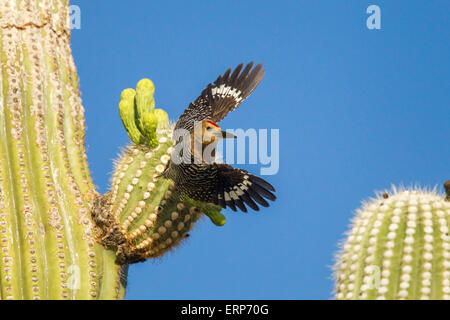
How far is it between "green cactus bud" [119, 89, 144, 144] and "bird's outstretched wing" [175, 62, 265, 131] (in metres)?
0.48

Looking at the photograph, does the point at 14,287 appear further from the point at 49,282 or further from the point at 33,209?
the point at 33,209

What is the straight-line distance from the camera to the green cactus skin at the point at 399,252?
4.86m

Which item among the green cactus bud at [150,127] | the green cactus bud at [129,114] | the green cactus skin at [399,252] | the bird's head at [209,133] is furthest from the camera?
the green cactus bud at [129,114]

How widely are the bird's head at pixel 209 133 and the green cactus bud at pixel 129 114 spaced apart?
0.86m

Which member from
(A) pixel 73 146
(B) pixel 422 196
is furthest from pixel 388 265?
(A) pixel 73 146

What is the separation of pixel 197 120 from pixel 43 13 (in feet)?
7.03

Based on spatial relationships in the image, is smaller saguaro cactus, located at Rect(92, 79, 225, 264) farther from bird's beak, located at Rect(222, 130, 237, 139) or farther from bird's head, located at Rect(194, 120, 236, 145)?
bird's beak, located at Rect(222, 130, 237, 139)

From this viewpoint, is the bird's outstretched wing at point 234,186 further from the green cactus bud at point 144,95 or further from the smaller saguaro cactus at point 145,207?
the green cactus bud at point 144,95

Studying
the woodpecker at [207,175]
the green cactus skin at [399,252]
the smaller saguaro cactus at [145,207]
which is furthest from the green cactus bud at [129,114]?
the green cactus skin at [399,252]

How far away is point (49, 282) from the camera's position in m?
6.74

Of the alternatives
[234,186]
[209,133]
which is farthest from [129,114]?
[234,186]

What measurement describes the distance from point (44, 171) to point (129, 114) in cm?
97

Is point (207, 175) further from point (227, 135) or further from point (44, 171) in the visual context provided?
point (44, 171)
